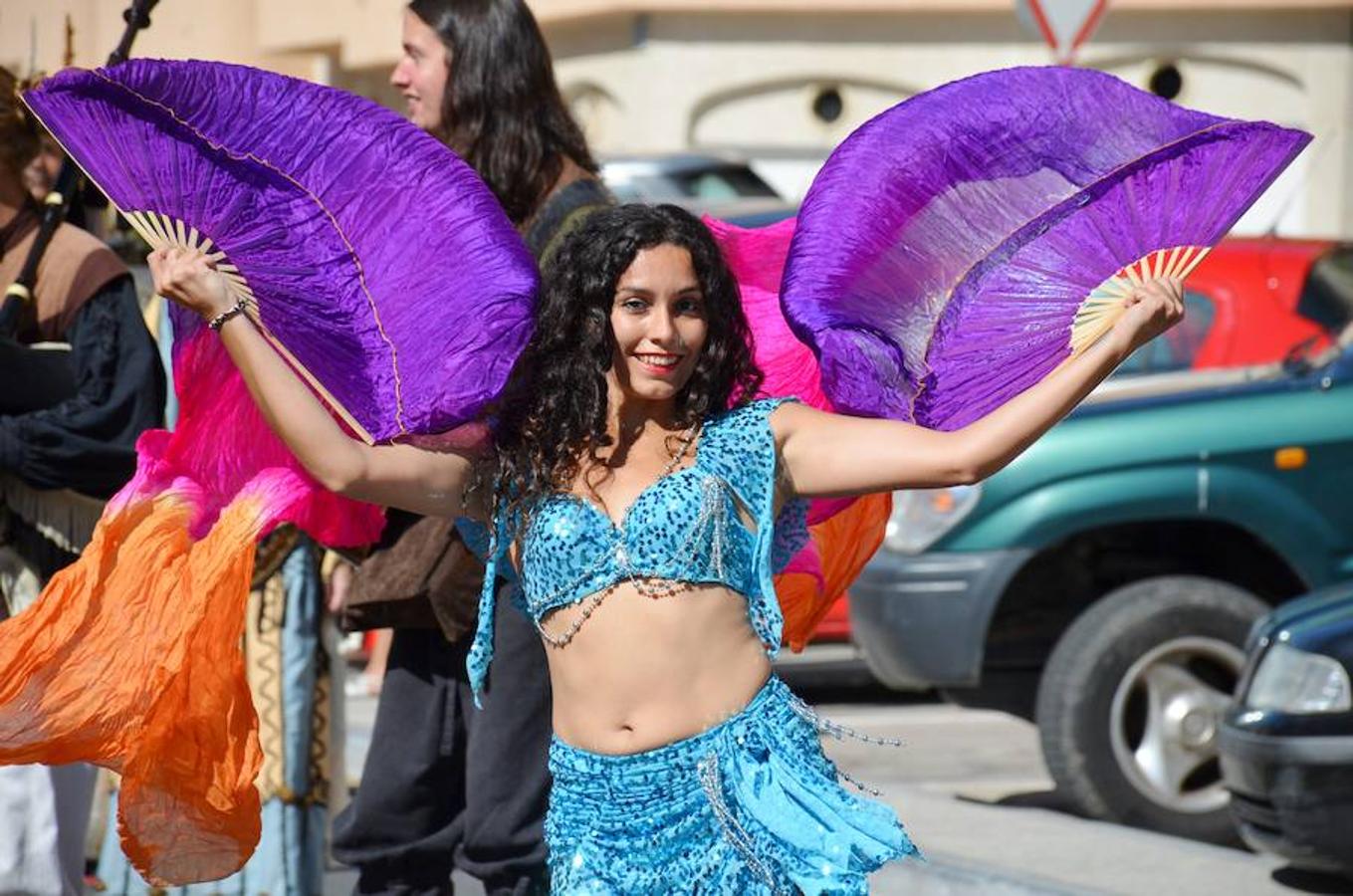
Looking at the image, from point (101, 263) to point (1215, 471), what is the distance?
13.1 feet

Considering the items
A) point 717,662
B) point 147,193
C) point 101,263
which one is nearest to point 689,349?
point 717,662

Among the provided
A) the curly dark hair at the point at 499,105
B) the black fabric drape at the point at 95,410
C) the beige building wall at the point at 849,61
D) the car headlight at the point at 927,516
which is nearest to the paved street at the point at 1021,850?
the car headlight at the point at 927,516

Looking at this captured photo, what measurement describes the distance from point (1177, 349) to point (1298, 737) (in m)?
2.81

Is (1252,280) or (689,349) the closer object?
(689,349)

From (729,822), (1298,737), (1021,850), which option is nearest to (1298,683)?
(1298,737)

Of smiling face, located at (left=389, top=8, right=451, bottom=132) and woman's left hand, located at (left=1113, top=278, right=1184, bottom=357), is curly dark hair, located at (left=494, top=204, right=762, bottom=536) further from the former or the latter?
smiling face, located at (left=389, top=8, right=451, bottom=132)

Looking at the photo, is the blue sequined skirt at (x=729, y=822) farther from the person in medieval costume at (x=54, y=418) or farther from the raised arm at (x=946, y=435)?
the person in medieval costume at (x=54, y=418)

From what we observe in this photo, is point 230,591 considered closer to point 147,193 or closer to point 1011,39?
point 147,193

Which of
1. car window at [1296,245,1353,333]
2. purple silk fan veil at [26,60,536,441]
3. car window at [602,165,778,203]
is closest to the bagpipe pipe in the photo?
purple silk fan veil at [26,60,536,441]

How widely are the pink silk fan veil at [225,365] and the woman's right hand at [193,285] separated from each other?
156mm

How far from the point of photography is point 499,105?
498 centimetres

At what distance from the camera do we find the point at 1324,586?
8.28 metres

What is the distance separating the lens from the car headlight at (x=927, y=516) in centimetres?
852

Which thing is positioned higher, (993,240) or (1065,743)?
(993,240)
